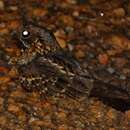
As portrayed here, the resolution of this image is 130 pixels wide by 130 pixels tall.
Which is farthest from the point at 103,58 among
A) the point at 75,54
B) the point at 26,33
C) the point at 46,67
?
the point at 26,33

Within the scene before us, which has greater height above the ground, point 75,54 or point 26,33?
point 26,33

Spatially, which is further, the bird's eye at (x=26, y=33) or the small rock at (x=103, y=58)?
the small rock at (x=103, y=58)

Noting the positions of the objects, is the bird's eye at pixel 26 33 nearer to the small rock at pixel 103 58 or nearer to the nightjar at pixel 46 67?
the nightjar at pixel 46 67

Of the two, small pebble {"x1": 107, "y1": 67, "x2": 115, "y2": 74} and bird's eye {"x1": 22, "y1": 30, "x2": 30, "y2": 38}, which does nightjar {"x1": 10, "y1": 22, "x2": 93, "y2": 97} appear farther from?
small pebble {"x1": 107, "y1": 67, "x2": 115, "y2": 74}

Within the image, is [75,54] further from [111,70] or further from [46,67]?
[46,67]

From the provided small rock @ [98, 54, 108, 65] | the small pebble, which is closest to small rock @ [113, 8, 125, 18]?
small rock @ [98, 54, 108, 65]

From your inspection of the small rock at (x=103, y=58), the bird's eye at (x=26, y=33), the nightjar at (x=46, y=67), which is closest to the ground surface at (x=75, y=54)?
the small rock at (x=103, y=58)
